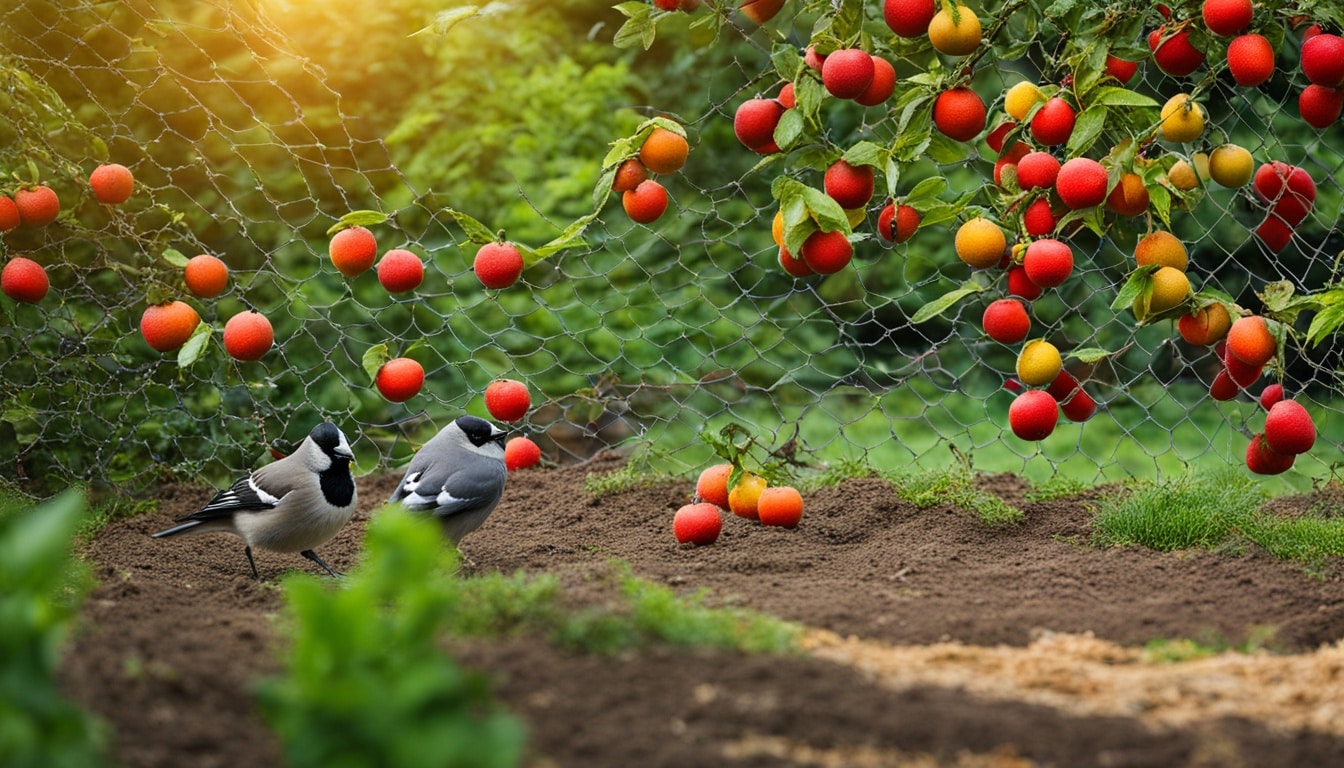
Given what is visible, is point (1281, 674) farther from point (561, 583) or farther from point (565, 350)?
point (565, 350)

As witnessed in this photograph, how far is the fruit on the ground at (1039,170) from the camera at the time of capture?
3.21 metres

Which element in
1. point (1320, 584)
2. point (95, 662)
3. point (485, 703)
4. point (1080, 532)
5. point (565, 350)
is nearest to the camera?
point (485, 703)

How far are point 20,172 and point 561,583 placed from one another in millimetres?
2515

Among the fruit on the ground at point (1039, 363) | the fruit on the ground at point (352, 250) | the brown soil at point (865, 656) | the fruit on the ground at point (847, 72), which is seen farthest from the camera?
the fruit on the ground at point (352, 250)

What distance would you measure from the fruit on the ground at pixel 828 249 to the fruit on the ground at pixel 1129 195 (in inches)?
26.5

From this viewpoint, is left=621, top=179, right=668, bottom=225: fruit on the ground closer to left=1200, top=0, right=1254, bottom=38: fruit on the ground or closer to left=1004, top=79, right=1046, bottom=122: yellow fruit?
left=1004, top=79, right=1046, bottom=122: yellow fruit

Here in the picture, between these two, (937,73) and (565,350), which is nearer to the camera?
(937,73)

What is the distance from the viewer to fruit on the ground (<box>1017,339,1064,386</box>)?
338cm

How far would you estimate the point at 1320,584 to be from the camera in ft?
10.7

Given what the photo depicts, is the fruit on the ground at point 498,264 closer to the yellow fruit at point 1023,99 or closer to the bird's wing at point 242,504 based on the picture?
the bird's wing at point 242,504

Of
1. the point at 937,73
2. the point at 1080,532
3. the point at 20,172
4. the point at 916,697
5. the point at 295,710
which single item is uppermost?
the point at 937,73

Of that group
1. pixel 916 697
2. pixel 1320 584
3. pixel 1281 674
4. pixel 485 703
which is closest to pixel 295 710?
pixel 485 703

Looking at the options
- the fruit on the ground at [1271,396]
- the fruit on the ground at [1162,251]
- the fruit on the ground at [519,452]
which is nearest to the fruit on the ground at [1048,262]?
the fruit on the ground at [1162,251]

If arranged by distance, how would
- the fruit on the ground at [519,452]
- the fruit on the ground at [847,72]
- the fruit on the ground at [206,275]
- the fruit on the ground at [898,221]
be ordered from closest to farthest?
the fruit on the ground at [847,72] → the fruit on the ground at [898,221] → the fruit on the ground at [206,275] → the fruit on the ground at [519,452]
